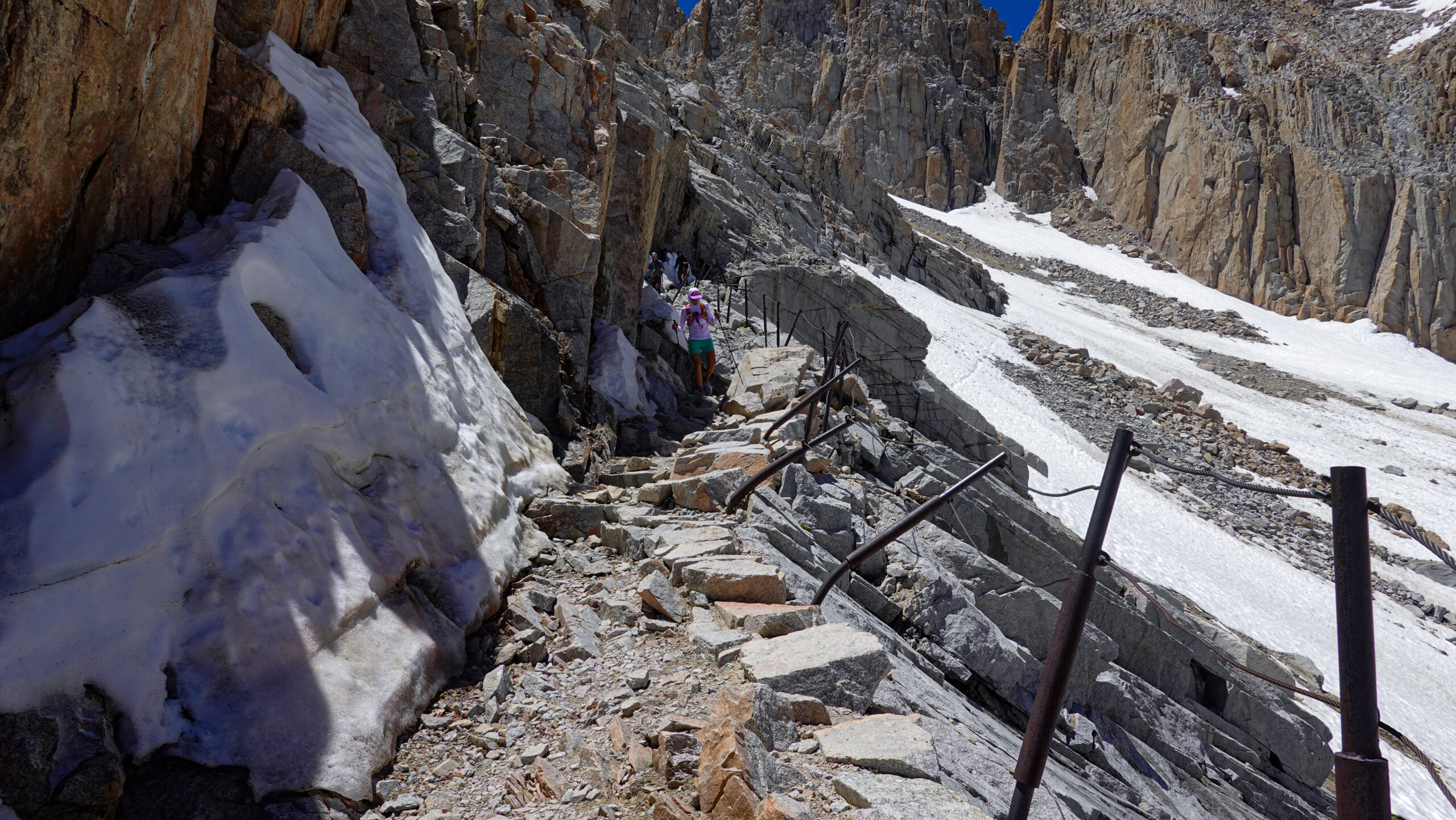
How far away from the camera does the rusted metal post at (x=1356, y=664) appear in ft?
9.82

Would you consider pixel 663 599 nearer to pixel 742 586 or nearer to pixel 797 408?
pixel 742 586

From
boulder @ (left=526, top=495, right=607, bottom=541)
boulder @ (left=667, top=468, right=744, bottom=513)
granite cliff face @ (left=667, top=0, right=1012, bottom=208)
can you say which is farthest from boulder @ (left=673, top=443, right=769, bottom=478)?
granite cliff face @ (left=667, top=0, right=1012, bottom=208)

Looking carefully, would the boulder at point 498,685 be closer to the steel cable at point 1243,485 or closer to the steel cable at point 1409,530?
the steel cable at point 1243,485

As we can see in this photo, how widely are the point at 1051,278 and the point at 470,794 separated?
75289 mm

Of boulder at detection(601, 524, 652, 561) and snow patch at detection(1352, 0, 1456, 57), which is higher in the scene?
snow patch at detection(1352, 0, 1456, 57)

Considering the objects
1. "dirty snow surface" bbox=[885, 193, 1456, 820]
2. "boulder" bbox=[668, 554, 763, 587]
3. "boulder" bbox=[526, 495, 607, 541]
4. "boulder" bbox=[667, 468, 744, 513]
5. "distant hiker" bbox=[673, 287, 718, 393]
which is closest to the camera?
"boulder" bbox=[668, 554, 763, 587]

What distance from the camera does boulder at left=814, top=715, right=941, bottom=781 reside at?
3.81 meters

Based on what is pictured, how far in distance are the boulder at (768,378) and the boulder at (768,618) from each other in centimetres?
767

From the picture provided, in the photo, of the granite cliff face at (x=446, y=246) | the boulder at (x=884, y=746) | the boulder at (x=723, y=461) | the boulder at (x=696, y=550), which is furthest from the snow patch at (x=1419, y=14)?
the boulder at (x=884, y=746)

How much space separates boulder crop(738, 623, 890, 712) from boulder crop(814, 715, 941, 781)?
9.6 inches

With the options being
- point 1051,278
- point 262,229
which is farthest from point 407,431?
point 1051,278

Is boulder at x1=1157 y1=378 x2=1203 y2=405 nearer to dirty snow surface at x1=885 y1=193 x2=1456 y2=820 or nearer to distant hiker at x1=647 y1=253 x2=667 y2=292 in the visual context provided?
dirty snow surface at x1=885 y1=193 x2=1456 y2=820

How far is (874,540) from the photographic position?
645cm

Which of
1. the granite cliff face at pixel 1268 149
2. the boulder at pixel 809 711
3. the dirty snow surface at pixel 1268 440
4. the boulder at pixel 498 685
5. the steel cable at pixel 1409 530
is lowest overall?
the dirty snow surface at pixel 1268 440
